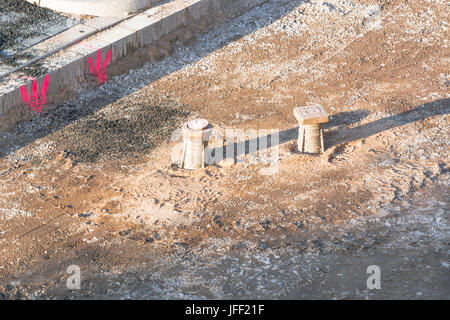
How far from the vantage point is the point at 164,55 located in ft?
39.9

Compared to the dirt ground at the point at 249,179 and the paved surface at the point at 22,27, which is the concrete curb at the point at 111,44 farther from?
the paved surface at the point at 22,27

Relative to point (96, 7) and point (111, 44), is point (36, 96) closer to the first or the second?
point (111, 44)

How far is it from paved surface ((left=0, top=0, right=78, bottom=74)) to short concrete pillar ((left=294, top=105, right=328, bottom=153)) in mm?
4958

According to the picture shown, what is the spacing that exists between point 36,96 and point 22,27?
205cm

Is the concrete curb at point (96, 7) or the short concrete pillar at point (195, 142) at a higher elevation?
the concrete curb at point (96, 7)

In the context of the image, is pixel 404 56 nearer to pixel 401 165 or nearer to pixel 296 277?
pixel 401 165

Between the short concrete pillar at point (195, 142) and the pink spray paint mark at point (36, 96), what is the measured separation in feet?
Answer: 9.75

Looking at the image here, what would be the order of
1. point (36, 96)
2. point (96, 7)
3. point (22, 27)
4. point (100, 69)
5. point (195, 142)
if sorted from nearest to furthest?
1. point (195, 142)
2. point (36, 96)
3. point (100, 69)
4. point (22, 27)
5. point (96, 7)

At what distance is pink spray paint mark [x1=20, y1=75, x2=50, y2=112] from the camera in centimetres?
1035

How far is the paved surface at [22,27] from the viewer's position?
11.1 metres

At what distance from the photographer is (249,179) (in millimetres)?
9000

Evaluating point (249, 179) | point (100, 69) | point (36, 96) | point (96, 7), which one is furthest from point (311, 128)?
point (96, 7)

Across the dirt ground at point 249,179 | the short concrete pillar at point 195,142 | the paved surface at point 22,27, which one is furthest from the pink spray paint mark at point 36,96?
the short concrete pillar at point 195,142

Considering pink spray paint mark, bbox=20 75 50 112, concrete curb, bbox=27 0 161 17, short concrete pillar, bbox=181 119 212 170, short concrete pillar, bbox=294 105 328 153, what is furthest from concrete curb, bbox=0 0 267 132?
short concrete pillar, bbox=294 105 328 153
